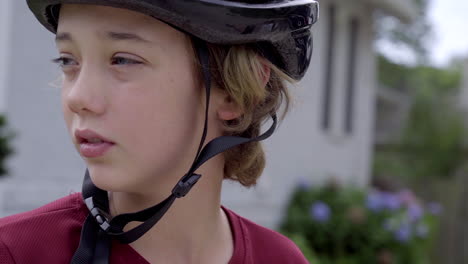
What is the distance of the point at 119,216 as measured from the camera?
1772 millimetres

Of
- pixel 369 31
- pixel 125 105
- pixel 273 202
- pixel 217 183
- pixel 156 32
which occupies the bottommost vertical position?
pixel 273 202

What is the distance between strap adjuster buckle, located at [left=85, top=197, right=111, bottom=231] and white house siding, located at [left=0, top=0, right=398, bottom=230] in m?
0.77

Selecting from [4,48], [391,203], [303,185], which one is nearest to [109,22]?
[4,48]

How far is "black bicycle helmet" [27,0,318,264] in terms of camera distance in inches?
67.8

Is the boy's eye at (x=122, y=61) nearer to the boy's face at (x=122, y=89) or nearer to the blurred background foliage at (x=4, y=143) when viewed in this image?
the boy's face at (x=122, y=89)

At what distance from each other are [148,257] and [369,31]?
9906mm

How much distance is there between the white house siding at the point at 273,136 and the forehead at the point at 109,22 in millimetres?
668

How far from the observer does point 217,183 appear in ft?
6.83

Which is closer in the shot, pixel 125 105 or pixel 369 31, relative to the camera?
pixel 125 105

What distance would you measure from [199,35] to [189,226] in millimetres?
522

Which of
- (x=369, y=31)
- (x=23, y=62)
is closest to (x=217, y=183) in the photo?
(x=23, y=62)

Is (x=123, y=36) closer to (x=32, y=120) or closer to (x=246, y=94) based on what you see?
(x=246, y=94)

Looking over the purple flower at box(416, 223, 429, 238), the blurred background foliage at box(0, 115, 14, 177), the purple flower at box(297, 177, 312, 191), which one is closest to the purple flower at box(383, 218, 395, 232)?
the purple flower at box(416, 223, 429, 238)

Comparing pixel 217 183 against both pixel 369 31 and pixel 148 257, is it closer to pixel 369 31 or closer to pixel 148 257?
pixel 148 257
